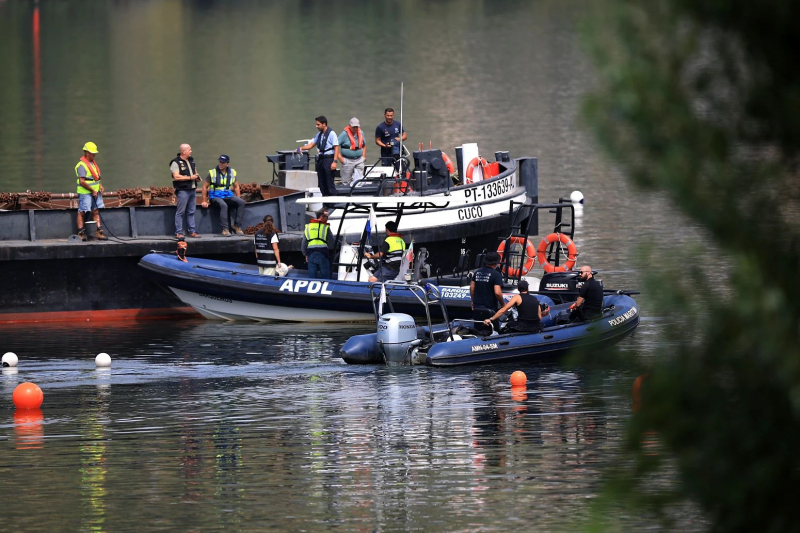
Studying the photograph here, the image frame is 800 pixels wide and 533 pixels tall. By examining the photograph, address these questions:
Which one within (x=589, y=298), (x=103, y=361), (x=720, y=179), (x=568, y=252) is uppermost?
(x=720, y=179)

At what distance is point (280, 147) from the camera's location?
43.7m

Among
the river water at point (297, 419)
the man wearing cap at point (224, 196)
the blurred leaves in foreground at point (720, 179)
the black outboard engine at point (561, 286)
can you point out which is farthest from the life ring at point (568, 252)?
the blurred leaves in foreground at point (720, 179)

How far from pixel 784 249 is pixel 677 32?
0.97m

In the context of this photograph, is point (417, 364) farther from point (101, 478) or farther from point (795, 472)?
point (795, 472)

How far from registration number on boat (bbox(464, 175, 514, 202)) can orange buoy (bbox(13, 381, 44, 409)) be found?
10.3 m

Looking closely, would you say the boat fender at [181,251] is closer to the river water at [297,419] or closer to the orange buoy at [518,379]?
the river water at [297,419]

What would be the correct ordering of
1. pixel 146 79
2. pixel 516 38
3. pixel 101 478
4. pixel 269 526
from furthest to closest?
pixel 516 38 < pixel 146 79 < pixel 101 478 < pixel 269 526

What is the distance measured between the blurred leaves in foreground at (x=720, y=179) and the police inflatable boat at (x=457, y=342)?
37.7ft

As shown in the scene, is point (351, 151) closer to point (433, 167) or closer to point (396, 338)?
point (433, 167)

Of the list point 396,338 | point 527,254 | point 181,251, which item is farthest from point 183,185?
point 396,338

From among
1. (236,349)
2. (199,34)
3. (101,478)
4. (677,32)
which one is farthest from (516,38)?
(677,32)

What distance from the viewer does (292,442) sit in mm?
13875

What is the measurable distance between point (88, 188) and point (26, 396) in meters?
7.02

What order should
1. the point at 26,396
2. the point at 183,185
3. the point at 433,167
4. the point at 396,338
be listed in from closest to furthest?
1. the point at 26,396
2. the point at 396,338
3. the point at 183,185
4. the point at 433,167
